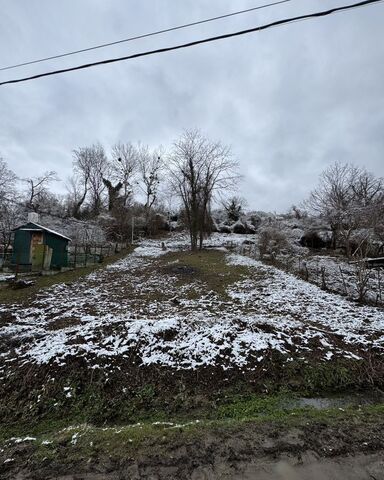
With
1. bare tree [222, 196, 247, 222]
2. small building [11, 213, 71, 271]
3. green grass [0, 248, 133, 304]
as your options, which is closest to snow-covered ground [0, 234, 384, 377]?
green grass [0, 248, 133, 304]

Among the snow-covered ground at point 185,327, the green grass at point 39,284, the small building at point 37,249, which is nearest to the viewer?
the snow-covered ground at point 185,327

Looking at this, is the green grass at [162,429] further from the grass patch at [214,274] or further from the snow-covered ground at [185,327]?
the grass patch at [214,274]

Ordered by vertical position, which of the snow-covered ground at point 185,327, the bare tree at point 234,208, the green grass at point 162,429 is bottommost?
the green grass at point 162,429

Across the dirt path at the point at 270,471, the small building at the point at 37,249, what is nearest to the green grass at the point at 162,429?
the dirt path at the point at 270,471

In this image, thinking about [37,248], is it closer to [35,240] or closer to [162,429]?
[35,240]

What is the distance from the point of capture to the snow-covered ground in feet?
15.6

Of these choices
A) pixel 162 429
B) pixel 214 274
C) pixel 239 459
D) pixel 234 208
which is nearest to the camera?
pixel 239 459

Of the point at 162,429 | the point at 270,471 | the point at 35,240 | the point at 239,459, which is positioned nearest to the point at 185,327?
the point at 162,429

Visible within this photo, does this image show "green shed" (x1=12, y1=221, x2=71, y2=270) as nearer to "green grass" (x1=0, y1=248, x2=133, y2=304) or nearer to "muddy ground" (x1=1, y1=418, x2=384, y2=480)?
"green grass" (x1=0, y1=248, x2=133, y2=304)

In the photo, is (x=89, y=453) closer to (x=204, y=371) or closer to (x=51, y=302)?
(x=204, y=371)

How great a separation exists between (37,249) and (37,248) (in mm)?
55

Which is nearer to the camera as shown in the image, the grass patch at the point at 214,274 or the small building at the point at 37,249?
the grass patch at the point at 214,274

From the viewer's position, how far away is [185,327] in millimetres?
5719

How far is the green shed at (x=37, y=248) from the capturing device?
13555mm
